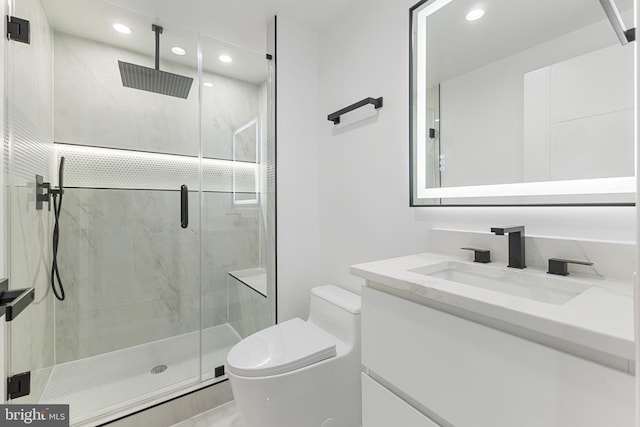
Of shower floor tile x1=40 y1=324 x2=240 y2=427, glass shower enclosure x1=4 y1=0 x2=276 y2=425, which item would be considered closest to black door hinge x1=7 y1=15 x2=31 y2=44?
glass shower enclosure x1=4 y1=0 x2=276 y2=425

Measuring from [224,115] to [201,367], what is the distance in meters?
1.87

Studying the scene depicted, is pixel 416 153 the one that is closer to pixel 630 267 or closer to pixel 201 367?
pixel 630 267

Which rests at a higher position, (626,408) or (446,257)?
(446,257)

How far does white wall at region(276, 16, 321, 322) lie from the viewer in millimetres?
1842

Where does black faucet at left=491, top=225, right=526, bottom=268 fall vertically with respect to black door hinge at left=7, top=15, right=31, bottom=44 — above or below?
below

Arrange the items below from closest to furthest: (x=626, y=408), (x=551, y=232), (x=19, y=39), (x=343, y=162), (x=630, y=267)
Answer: (x=626, y=408), (x=630, y=267), (x=551, y=232), (x=19, y=39), (x=343, y=162)

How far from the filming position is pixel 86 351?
1.98 m

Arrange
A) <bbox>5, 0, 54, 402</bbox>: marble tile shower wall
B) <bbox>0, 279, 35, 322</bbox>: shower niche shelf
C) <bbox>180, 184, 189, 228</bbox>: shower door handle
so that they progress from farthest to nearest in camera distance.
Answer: <bbox>180, 184, 189, 228</bbox>: shower door handle, <bbox>5, 0, 54, 402</bbox>: marble tile shower wall, <bbox>0, 279, 35, 322</bbox>: shower niche shelf

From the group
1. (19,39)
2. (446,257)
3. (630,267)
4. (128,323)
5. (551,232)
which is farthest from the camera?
(128,323)

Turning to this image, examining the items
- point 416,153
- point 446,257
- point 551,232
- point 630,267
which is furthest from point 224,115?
point 630,267

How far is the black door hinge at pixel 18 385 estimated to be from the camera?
46.8 inches

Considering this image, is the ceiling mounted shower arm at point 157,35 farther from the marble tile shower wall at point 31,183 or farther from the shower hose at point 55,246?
the shower hose at point 55,246

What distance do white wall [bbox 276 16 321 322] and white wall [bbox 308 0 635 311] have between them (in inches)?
2.0

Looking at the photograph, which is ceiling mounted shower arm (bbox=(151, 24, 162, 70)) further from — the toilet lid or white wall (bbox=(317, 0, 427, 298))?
the toilet lid
